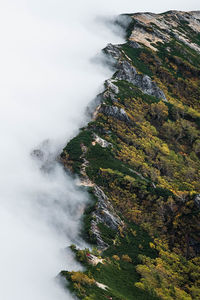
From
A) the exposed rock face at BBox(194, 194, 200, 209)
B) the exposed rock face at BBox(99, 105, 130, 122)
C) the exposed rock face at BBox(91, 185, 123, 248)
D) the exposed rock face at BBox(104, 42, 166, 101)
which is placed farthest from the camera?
the exposed rock face at BBox(104, 42, 166, 101)

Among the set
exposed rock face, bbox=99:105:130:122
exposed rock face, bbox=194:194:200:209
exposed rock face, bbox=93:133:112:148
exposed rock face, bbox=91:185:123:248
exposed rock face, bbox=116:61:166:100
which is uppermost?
exposed rock face, bbox=116:61:166:100

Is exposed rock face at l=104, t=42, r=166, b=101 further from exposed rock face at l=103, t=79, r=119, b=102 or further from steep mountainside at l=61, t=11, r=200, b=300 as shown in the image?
exposed rock face at l=103, t=79, r=119, b=102

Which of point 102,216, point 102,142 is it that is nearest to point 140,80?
point 102,142

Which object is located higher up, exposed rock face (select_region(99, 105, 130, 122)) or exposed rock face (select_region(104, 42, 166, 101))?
exposed rock face (select_region(104, 42, 166, 101))

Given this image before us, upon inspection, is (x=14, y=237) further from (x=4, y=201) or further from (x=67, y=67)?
(x=67, y=67)

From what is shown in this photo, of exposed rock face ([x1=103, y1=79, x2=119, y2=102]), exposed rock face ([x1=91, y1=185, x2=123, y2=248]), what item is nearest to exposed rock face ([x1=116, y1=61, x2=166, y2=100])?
exposed rock face ([x1=103, y1=79, x2=119, y2=102])
